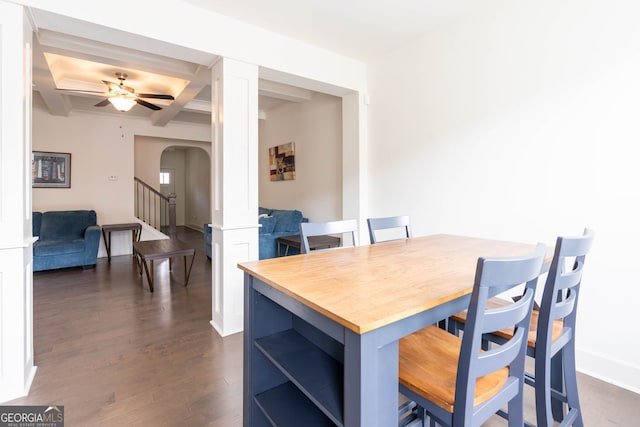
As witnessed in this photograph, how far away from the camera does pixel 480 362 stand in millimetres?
880

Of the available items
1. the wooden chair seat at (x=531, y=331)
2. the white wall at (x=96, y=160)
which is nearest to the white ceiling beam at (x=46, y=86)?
the white wall at (x=96, y=160)

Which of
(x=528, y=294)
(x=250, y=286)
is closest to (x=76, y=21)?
(x=250, y=286)

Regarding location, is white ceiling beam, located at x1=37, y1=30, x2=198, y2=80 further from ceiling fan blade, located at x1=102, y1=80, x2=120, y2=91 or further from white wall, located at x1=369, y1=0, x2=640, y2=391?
white wall, located at x1=369, y1=0, x2=640, y2=391

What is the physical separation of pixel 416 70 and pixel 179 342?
10.7 ft

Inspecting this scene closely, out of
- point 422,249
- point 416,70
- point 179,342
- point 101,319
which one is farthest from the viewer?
point 416,70

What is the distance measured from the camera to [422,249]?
1.80m

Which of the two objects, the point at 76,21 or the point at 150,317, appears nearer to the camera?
the point at 76,21

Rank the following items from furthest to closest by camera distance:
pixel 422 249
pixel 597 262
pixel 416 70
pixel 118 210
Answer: pixel 118 210 → pixel 416 70 → pixel 597 262 → pixel 422 249

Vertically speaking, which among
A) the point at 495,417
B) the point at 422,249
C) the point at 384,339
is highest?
the point at 422,249

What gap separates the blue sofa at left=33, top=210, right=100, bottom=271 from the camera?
4.36 meters

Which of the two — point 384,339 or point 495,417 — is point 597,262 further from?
point 384,339

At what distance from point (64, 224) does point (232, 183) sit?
4.07m

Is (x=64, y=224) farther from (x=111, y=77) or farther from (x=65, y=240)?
(x=111, y=77)

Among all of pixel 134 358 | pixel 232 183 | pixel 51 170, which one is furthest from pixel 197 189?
pixel 134 358
